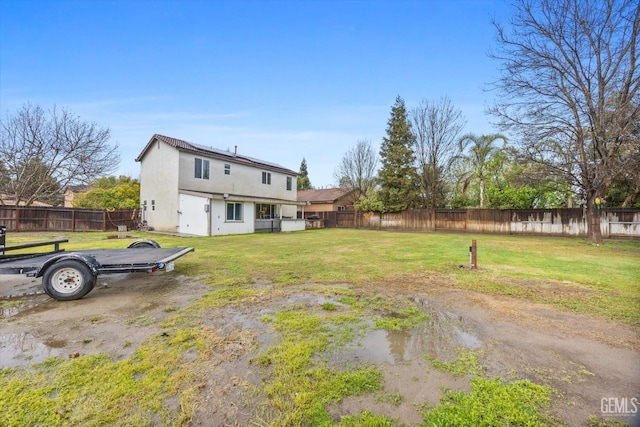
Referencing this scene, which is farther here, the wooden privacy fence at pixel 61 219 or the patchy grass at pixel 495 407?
the wooden privacy fence at pixel 61 219

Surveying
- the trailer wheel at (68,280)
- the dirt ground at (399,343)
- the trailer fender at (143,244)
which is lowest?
the dirt ground at (399,343)

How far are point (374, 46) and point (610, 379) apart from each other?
50.7 feet

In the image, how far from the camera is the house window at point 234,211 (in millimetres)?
18359

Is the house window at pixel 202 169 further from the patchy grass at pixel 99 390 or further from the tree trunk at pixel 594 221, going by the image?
the tree trunk at pixel 594 221

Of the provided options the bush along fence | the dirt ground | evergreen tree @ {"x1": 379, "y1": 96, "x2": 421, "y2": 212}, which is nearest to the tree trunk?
the bush along fence

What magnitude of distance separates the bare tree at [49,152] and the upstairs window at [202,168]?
6.77 m

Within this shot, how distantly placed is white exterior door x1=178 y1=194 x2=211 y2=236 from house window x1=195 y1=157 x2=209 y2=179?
2.39 m

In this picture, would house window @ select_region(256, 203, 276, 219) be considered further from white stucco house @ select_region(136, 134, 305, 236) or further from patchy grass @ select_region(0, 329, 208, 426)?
patchy grass @ select_region(0, 329, 208, 426)

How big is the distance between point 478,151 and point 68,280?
1057 inches

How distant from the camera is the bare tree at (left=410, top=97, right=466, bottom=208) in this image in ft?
78.5

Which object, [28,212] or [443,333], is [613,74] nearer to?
[443,333]

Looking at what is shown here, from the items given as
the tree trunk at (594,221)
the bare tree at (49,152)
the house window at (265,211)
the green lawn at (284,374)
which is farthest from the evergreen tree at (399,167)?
the bare tree at (49,152)

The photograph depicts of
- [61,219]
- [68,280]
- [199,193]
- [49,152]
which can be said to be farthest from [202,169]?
[68,280]

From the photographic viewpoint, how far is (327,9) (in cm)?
1278
